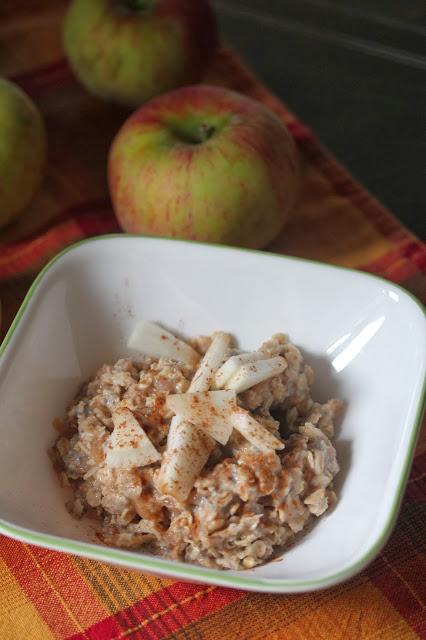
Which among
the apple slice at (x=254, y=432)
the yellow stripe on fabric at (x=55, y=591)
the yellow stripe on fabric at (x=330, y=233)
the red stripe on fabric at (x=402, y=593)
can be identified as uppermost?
the apple slice at (x=254, y=432)

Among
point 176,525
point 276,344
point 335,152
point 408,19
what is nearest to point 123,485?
point 176,525

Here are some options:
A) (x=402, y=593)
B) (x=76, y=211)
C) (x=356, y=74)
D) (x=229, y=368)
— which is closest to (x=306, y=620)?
(x=402, y=593)

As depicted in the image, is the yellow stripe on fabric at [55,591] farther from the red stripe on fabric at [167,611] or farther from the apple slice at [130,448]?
the apple slice at [130,448]

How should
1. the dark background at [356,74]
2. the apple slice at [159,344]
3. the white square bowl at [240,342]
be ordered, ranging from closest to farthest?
1. the white square bowl at [240,342]
2. the apple slice at [159,344]
3. the dark background at [356,74]

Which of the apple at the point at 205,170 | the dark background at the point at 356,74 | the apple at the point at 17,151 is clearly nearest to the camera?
the apple at the point at 205,170

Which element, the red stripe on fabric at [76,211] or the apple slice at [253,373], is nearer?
the apple slice at [253,373]

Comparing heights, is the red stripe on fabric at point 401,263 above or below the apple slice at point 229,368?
below

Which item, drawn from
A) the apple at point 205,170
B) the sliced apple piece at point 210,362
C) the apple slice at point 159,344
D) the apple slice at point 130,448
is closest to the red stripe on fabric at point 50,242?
the apple at point 205,170

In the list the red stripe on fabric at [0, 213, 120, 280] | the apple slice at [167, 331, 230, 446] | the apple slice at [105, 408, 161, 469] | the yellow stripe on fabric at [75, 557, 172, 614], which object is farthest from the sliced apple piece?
the red stripe on fabric at [0, 213, 120, 280]
